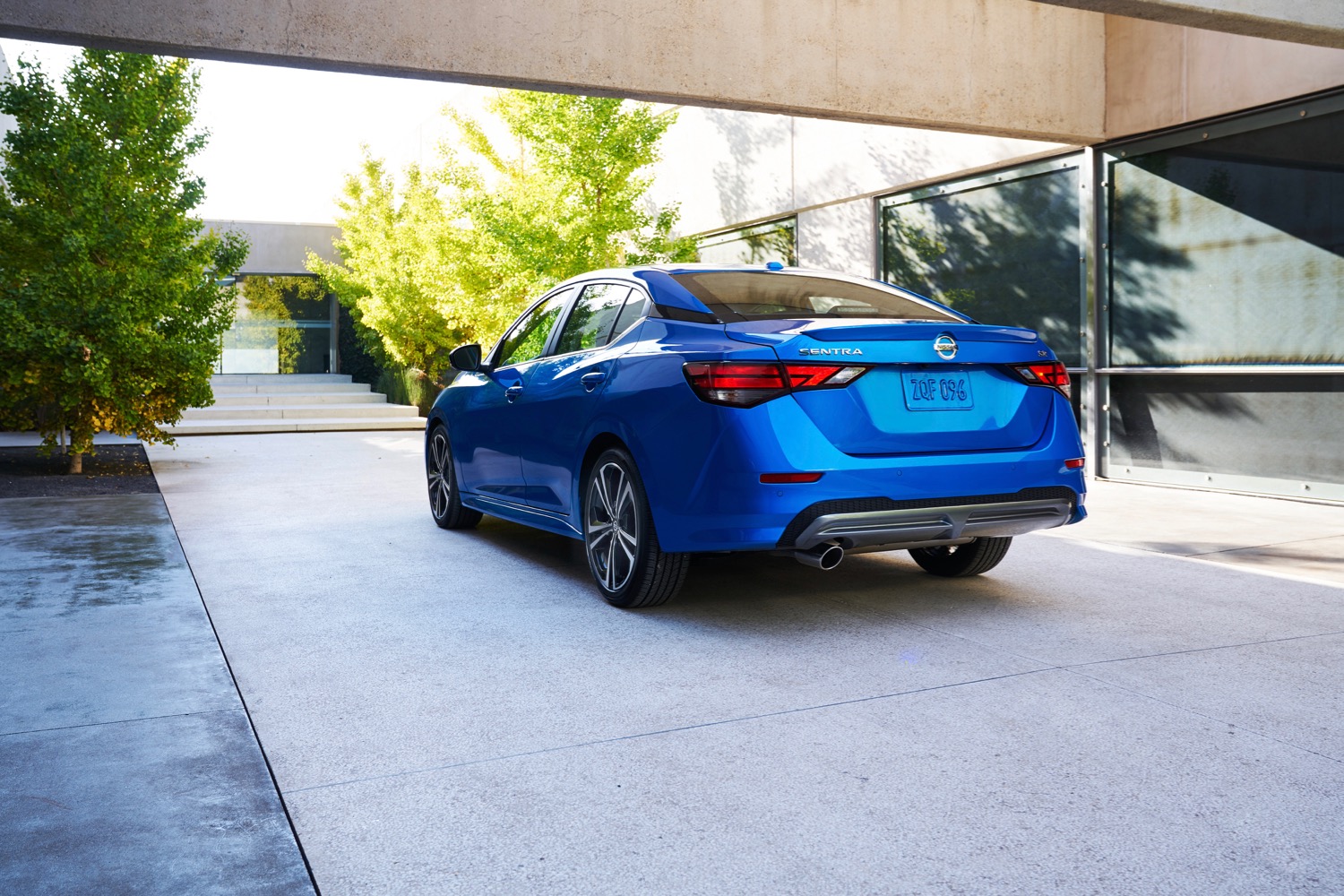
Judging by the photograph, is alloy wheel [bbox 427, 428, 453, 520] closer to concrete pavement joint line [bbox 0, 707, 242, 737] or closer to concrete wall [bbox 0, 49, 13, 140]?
concrete pavement joint line [bbox 0, 707, 242, 737]

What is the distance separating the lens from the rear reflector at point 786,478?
4.66 m

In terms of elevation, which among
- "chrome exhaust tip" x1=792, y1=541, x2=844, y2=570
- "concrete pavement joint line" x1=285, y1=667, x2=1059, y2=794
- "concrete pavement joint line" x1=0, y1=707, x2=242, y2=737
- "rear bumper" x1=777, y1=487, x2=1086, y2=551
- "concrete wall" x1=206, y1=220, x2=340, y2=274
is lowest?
"concrete pavement joint line" x1=285, y1=667, x2=1059, y2=794

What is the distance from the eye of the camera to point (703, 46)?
945cm

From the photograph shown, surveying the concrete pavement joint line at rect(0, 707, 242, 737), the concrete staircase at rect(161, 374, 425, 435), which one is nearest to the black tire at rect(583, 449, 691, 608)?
Result: the concrete pavement joint line at rect(0, 707, 242, 737)

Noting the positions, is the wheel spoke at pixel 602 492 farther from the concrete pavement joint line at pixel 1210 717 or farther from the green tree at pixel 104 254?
the green tree at pixel 104 254

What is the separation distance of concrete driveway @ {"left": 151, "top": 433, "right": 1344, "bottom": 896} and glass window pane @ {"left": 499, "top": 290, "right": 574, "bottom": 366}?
48.8 inches

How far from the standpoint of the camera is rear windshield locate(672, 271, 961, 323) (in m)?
5.39

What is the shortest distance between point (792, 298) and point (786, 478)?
135 cm

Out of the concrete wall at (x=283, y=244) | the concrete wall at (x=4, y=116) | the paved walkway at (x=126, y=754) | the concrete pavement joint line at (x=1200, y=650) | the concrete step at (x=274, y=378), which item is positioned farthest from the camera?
the concrete wall at (x=283, y=244)

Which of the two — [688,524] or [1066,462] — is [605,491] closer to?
[688,524]

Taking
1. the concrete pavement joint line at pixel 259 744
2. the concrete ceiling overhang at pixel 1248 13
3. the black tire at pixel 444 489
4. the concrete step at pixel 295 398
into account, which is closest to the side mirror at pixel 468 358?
the black tire at pixel 444 489

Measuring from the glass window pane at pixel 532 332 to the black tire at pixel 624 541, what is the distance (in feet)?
4.37

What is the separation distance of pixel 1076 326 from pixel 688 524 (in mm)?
7950

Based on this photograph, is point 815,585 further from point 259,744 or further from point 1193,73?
point 1193,73
